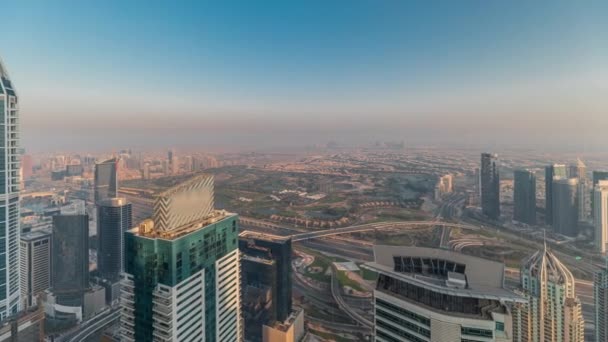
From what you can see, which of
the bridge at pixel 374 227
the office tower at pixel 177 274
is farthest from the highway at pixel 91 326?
the bridge at pixel 374 227

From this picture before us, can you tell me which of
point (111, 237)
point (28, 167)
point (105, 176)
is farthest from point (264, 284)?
point (28, 167)

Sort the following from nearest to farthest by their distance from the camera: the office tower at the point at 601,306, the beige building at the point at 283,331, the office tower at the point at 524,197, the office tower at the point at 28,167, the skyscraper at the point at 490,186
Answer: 1. the office tower at the point at 601,306
2. the beige building at the point at 283,331
3. the office tower at the point at 28,167
4. the office tower at the point at 524,197
5. the skyscraper at the point at 490,186

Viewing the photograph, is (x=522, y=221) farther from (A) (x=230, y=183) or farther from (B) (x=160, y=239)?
(B) (x=160, y=239)

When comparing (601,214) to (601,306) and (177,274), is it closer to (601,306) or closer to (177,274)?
(601,306)

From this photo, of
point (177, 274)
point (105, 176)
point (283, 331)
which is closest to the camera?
point (177, 274)

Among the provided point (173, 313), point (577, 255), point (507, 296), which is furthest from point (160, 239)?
point (577, 255)

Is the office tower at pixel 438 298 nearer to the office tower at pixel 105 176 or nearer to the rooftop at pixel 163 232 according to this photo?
the rooftop at pixel 163 232
